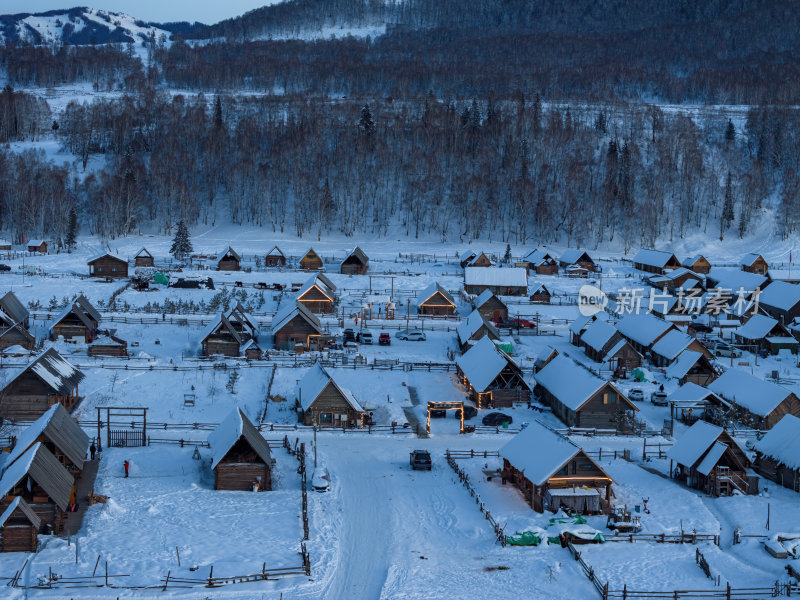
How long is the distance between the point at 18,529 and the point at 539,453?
1593cm

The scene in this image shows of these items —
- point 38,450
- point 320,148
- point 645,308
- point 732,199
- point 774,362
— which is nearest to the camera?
point 38,450

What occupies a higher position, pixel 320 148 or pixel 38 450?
pixel 320 148

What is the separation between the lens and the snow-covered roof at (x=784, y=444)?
91.9 ft

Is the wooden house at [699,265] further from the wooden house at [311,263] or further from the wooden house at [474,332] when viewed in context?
the wooden house at [474,332]

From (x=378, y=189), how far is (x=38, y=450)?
88.4 meters

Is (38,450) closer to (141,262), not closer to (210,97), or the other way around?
(141,262)

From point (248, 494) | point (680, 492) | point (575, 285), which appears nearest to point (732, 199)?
point (575, 285)

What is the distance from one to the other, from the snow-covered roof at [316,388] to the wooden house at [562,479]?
9.06 metres

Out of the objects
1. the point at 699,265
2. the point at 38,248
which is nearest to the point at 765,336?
the point at 699,265

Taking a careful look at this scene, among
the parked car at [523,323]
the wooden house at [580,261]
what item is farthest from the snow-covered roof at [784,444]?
the wooden house at [580,261]

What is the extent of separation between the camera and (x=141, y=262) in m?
73.4

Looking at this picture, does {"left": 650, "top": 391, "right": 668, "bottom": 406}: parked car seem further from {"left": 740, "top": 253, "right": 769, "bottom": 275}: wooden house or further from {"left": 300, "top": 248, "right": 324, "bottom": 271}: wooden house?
{"left": 740, "top": 253, "right": 769, "bottom": 275}: wooden house

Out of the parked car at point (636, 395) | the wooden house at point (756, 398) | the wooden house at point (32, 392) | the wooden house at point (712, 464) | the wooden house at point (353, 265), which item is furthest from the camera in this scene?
the wooden house at point (353, 265)

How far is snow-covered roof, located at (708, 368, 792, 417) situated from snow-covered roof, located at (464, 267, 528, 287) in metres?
27.9
